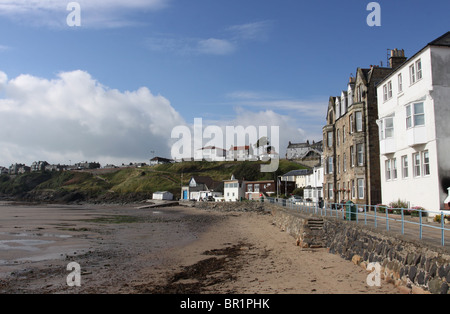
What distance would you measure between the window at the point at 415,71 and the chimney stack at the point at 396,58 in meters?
8.91

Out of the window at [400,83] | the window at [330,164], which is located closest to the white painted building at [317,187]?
the window at [330,164]

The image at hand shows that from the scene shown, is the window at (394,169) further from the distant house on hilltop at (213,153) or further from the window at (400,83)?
the distant house on hilltop at (213,153)

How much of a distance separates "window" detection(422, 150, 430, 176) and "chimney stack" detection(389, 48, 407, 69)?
1277cm

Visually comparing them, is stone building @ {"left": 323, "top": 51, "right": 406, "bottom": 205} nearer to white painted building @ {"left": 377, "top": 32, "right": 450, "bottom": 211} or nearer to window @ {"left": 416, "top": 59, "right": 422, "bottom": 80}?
white painted building @ {"left": 377, "top": 32, "right": 450, "bottom": 211}

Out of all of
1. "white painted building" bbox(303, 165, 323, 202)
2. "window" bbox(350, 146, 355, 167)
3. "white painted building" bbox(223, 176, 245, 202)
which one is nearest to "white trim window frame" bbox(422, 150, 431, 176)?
"window" bbox(350, 146, 355, 167)

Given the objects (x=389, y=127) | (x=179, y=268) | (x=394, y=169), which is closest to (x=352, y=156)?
(x=394, y=169)

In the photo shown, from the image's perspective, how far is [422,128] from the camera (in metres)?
20.2

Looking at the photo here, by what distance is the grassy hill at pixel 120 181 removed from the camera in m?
113

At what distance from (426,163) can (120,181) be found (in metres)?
133

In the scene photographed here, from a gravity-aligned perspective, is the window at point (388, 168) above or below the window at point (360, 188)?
above

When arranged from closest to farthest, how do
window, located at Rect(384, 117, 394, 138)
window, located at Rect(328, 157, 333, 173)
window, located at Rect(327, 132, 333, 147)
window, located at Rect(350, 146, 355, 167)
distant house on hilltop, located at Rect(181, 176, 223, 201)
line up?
1. window, located at Rect(384, 117, 394, 138)
2. window, located at Rect(350, 146, 355, 167)
3. window, located at Rect(328, 157, 333, 173)
4. window, located at Rect(327, 132, 333, 147)
5. distant house on hilltop, located at Rect(181, 176, 223, 201)

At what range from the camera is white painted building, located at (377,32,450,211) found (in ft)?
63.0
